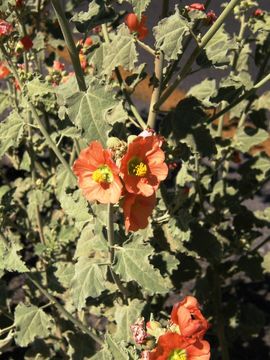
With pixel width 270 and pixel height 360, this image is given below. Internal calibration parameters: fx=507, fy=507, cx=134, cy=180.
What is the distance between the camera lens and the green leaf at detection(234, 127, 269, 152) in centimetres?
295

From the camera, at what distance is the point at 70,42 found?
1625mm

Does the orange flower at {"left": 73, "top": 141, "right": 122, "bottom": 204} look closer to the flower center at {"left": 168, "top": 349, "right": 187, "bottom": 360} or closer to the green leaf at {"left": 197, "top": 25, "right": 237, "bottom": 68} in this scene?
the flower center at {"left": 168, "top": 349, "right": 187, "bottom": 360}

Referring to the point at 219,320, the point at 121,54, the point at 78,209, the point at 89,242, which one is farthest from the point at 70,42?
the point at 219,320

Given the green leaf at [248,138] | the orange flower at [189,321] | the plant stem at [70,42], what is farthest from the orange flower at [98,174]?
the green leaf at [248,138]

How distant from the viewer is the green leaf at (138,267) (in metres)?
1.85

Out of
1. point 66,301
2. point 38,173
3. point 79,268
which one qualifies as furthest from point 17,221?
point 79,268

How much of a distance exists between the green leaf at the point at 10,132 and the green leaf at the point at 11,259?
18.1 inches

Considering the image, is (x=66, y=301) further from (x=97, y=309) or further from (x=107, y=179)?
(x=107, y=179)

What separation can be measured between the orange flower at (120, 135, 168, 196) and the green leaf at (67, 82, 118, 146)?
136 millimetres

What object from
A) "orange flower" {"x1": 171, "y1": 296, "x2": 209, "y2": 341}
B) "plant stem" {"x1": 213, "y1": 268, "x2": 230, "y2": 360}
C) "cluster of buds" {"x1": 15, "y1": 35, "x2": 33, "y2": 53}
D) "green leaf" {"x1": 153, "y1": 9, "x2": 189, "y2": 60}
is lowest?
"plant stem" {"x1": 213, "y1": 268, "x2": 230, "y2": 360}

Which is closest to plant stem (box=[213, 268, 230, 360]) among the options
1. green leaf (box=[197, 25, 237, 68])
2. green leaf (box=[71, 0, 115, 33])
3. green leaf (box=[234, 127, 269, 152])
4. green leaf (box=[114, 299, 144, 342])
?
green leaf (box=[234, 127, 269, 152])

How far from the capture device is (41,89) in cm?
190

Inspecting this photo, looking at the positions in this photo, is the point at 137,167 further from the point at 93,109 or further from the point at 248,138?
the point at 248,138

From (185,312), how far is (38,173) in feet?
7.27
